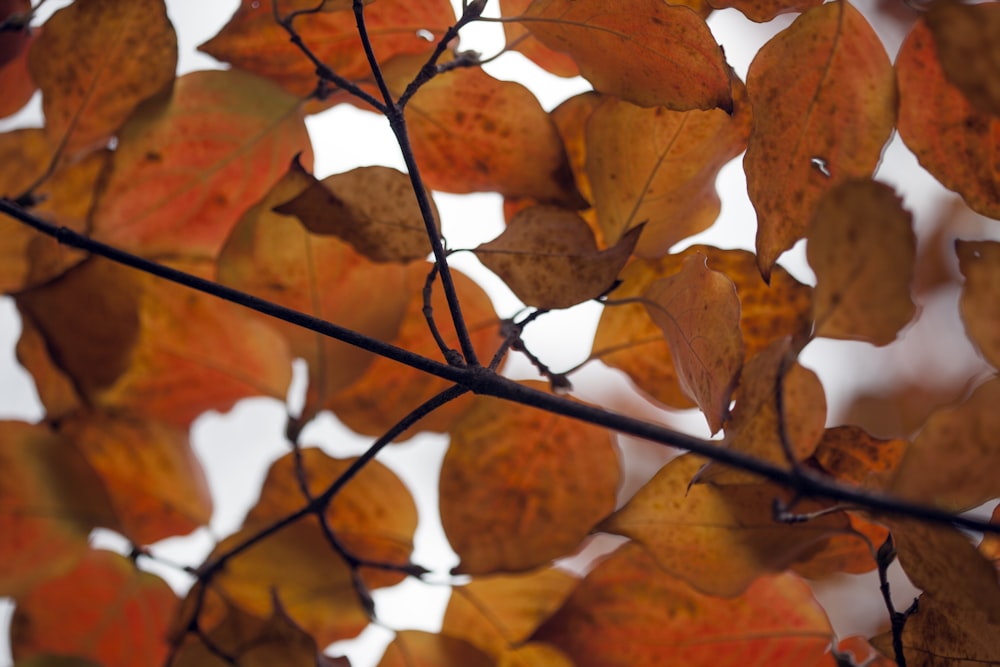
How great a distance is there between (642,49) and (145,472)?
0.89ft

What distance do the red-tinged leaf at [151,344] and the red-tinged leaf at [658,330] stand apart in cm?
15

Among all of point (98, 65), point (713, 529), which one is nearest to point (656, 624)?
point (713, 529)

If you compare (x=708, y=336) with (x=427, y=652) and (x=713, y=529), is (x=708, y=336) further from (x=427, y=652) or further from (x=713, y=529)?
(x=427, y=652)

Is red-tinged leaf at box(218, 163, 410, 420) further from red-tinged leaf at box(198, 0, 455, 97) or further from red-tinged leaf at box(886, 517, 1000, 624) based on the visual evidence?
red-tinged leaf at box(886, 517, 1000, 624)

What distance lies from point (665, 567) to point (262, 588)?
0.54 feet

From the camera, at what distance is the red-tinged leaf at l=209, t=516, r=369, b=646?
0.32 meters

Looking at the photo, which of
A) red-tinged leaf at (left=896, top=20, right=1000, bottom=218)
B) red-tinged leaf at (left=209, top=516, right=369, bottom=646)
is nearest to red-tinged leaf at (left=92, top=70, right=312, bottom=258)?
red-tinged leaf at (left=209, top=516, right=369, bottom=646)

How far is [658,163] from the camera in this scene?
275mm

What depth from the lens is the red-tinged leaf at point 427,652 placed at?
12.9 inches

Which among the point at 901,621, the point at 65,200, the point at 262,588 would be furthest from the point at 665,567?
the point at 65,200

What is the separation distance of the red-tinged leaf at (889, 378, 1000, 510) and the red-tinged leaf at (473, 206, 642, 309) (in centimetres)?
9

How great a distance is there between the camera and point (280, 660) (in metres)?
0.27

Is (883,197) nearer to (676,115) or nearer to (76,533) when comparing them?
(676,115)

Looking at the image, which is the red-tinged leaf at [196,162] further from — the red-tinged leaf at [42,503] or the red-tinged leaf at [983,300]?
the red-tinged leaf at [983,300]
